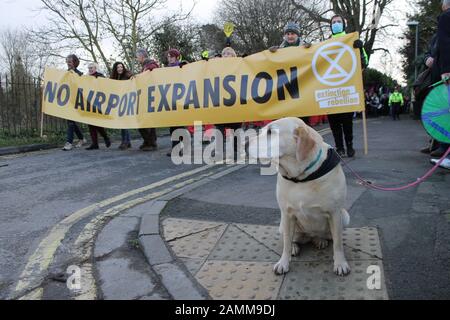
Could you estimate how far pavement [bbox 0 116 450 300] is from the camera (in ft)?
8.90

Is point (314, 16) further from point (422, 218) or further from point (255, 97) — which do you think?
point (422, 218)

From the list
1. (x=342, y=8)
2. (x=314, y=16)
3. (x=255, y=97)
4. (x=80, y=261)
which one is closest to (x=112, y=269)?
(x=80, y=261)

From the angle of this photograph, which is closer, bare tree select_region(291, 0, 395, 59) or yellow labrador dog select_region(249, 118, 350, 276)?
yellow labrador dog select_region(249, 118, 350, 276)

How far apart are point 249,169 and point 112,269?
382 centimetres

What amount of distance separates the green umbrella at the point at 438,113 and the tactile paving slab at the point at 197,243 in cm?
278

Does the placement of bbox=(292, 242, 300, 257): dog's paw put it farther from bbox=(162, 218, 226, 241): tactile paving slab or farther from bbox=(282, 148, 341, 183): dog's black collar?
bbox=(162, 218, 226, 241): tactile paving slab

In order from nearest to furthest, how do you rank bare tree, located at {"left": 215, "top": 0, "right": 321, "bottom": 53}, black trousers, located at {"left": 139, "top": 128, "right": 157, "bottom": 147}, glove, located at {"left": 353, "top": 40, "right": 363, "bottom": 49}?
glove, located at {"left": 353, "top": 40, "right": 363, "bottom": 49}
black trousers, located at {"left": 139, "top": 128, "right": 157, "bottom": 147}
bare tree, located at {"left": 215, "top": 0, "right": 321, "bottom": 53}

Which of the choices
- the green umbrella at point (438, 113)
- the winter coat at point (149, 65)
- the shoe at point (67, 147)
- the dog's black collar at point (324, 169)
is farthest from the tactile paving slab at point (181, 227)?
the shoe at point (67, 147)

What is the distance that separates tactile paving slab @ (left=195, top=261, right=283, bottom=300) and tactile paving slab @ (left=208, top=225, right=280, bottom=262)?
0.09 m

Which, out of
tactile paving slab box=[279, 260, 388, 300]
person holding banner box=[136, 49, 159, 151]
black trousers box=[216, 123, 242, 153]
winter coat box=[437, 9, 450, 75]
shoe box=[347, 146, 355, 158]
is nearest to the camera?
tactile paving slab box=[279, 260, 388, 300]

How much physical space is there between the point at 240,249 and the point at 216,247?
20 cm

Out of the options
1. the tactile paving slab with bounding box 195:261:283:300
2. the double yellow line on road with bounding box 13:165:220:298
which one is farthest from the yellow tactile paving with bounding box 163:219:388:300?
the double yellow line on road with bounding box 13:165:220:298

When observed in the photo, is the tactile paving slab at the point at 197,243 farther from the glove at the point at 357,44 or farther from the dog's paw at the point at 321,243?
the glove at the point at 357,44

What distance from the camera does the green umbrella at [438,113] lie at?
15.5ft
